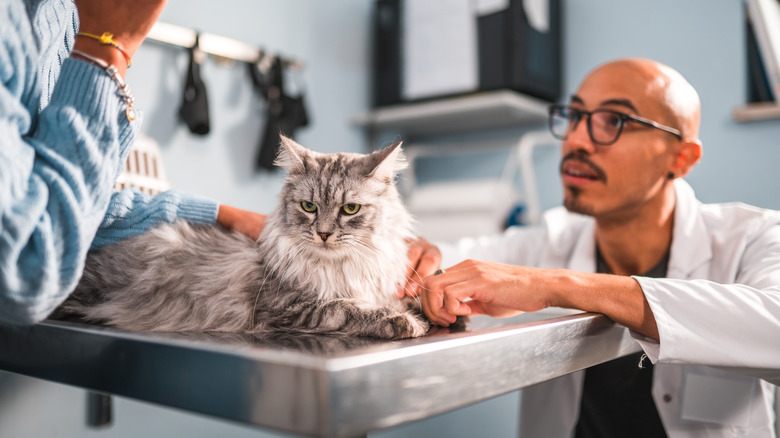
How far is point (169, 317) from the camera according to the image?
2.87 feet

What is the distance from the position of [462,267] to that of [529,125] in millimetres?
2219

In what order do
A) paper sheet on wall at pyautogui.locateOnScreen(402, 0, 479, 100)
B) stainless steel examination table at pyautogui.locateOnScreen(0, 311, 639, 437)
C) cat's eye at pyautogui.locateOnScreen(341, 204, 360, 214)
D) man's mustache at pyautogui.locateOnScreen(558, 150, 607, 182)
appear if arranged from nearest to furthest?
stainless steel examination table at pyautogui.locateOnScreen(0, 311, 639, 437) < cat's eye at pyautogui.locateOnScreen(341, 204, 360, 214) < man's mustache at pyautogui.locateOnScreen(558, 150, 607, 182) < paper sheet on wall at pyautogui.locateOnScreen(402, 0, 479, 100)

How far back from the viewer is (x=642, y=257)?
1.68 meters

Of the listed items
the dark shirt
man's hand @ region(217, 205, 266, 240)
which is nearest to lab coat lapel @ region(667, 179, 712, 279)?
the dark shirt

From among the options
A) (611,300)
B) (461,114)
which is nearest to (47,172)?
(611,300)

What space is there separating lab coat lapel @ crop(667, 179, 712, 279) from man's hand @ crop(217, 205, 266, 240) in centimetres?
117

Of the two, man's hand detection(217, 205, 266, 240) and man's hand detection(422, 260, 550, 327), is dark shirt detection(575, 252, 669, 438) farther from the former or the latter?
man's hand detection(217, 205, 266, 240)

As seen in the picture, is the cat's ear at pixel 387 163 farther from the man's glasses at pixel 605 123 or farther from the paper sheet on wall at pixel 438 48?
the paper sheet on wall at pixel 438 48

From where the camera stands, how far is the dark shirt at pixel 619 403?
1478 mm

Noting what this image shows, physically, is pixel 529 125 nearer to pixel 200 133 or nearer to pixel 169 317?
pixel 200 133

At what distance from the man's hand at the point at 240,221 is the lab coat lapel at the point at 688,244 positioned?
1.17 m

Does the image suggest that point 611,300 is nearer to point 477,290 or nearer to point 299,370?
point 477,290

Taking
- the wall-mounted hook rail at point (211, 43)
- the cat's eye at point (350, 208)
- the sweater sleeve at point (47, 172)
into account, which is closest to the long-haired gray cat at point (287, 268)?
the cat's eye at point (350, 208)

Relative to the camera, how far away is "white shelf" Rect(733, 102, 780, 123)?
2.20 metres
